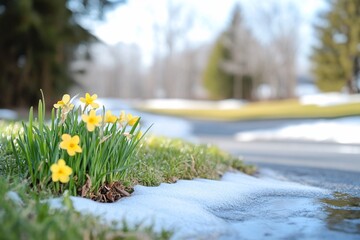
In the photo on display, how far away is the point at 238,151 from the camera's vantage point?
9258mm

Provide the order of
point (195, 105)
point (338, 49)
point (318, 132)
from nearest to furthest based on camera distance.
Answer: point (318, 132) → point (338, 49) → point (195, 105)

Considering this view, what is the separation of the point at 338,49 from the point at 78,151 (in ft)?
89.8

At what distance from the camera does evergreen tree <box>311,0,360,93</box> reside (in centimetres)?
2611

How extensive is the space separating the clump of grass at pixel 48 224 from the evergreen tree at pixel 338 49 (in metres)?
26.5

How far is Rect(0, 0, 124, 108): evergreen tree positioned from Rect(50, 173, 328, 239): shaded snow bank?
10788 mm

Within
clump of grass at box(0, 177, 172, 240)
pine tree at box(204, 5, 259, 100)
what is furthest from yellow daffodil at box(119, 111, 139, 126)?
pine tree at box(204, 5, 259, 100)

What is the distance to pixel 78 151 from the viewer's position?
2.71m

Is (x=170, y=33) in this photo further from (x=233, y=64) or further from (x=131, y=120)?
(x=131, y=120)

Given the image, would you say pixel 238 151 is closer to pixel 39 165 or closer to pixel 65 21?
pixel 39 165

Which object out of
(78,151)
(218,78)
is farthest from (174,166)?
→ (218,78)

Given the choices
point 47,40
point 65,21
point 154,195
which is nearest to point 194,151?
point 154,195

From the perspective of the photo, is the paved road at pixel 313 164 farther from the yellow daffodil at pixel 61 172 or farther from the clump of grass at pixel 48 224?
the yellow daffodil at pixel 61 172

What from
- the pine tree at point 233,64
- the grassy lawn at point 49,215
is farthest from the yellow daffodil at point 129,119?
the pine tree at point 233,64

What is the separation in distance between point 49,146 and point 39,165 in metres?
0.22
